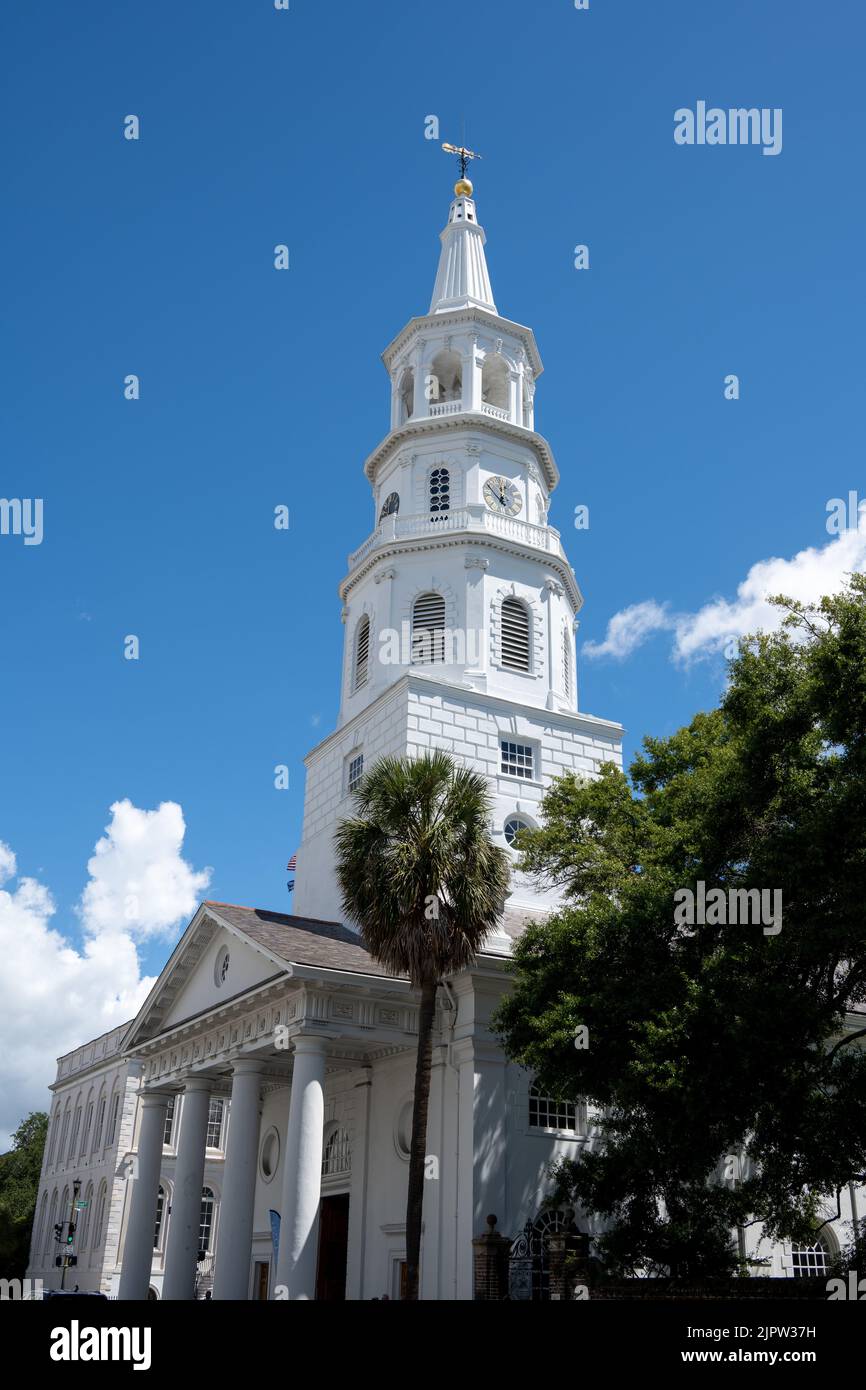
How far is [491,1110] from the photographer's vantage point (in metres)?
24.7

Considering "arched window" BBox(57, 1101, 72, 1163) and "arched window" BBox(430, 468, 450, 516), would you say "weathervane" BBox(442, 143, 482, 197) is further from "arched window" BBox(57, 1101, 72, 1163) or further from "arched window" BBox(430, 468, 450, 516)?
"arched window" BBox(57, 1101, 72, 1163)

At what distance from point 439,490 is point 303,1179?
22.7 m

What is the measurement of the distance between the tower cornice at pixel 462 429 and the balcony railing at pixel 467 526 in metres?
3.13

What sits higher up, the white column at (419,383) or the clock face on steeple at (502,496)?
the white column at (419,383)

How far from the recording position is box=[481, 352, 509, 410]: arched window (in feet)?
135

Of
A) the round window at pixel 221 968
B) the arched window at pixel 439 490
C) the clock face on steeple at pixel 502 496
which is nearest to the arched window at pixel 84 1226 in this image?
the round window at pixel 221 968

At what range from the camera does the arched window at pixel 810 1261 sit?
30438 millimetres

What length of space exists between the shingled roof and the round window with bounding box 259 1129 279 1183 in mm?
7098

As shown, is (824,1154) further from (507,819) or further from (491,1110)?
(507,819)

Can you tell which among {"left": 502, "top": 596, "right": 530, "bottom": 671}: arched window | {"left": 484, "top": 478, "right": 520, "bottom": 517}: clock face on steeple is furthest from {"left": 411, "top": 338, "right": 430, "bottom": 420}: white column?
{"left": 502, "top": 596, "right": 530, "bottom": 671}: arched window

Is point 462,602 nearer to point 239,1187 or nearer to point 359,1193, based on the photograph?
point 359,1193

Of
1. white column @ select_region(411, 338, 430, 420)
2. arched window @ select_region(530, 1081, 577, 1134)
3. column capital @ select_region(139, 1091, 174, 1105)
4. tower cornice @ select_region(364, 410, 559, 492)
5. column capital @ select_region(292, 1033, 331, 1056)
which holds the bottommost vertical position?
arched window @ select_region(530, 1081, 577, 1134)

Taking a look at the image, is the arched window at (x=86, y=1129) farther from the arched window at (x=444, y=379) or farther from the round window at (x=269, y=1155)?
the arched window at (x=444, y=379)
